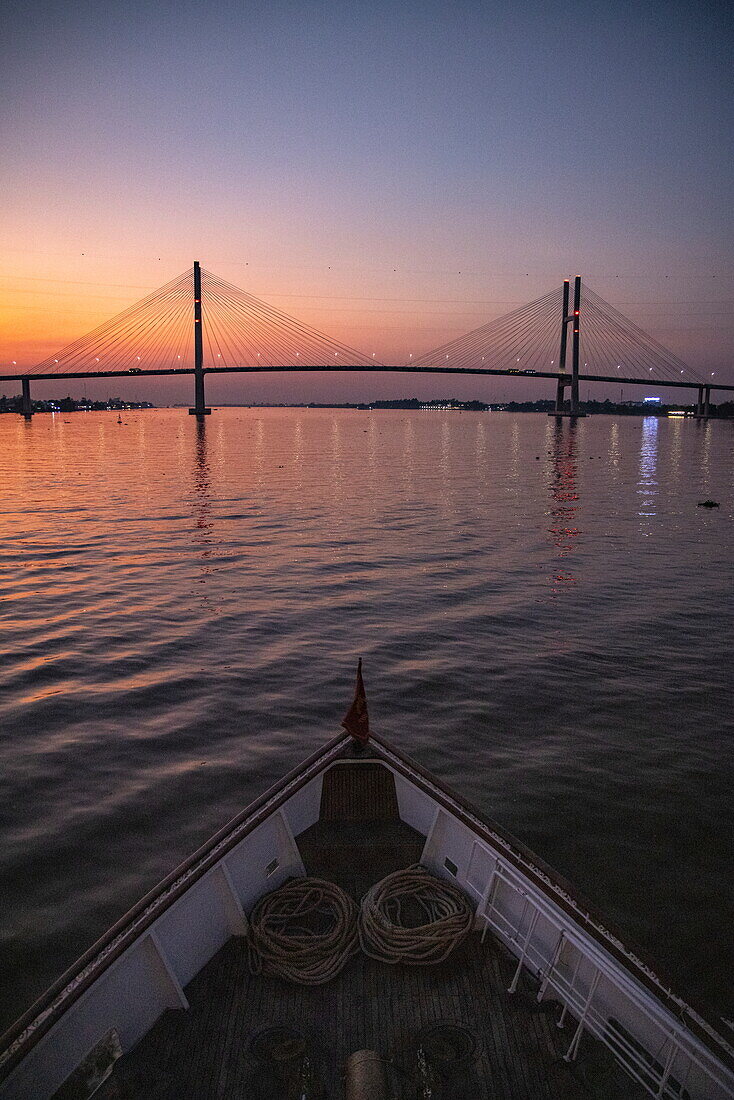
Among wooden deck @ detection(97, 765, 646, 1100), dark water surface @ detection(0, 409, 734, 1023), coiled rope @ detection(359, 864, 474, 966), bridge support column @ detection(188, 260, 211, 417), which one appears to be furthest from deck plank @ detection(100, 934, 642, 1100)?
bridge support column @ detection(188, 260, 211, 417)

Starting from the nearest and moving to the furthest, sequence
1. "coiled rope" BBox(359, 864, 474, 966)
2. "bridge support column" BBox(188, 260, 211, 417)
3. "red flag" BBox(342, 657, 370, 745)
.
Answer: "coiled rope" BBox(359, 864, 474, 966), "red flag" BBox(342, 657, 370, 745), "bridge support column" BBox(188, 260, 211, 417)

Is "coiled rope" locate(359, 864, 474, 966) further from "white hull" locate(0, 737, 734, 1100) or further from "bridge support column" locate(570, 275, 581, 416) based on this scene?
"bridge support column" locate(570, 275, 581, 416)

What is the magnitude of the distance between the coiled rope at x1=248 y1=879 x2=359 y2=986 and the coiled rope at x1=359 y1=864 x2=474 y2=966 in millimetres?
171

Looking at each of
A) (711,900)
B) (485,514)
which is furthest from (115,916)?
(485,514)

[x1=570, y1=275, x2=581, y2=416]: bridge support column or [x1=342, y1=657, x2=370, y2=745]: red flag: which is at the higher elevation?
[x1=570, y1=275, x2=581, y2=416]: bridge support column

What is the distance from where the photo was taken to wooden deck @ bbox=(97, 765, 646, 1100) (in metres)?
4.09

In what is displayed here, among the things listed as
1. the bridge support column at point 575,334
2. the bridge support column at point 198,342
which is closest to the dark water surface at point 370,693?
the bridge support column at point 198,342

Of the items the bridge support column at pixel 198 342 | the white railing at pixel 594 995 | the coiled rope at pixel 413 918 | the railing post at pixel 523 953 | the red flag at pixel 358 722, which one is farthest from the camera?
the bridge support column at pixel 198 342

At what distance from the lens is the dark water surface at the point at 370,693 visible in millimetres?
6832

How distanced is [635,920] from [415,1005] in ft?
9.25

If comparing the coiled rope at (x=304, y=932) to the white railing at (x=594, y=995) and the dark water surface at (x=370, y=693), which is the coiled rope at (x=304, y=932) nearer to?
the white railing at (x=594, y=995)

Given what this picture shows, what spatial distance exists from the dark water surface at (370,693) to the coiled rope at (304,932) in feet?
6.35

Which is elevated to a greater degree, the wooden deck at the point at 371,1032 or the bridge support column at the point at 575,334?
the bridge support column at the point at 575,334

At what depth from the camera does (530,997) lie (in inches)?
184
